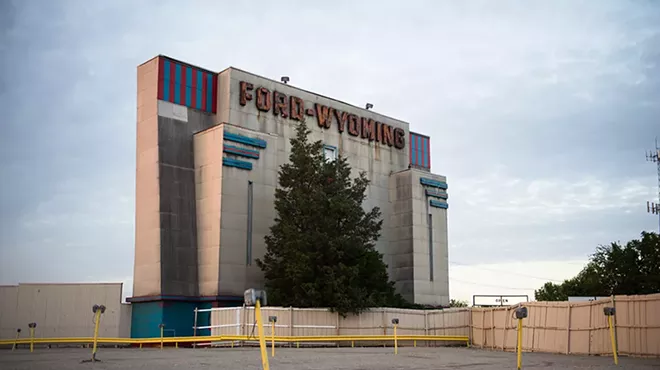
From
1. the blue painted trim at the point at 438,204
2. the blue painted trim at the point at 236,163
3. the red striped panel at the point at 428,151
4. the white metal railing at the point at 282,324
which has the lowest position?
the white metal railing at the point at 282,324

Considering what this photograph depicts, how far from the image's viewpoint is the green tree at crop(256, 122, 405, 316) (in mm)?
40094

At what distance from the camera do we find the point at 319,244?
40.9 metres

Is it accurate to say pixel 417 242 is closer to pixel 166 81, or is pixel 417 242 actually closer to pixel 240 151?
pixel 240 151

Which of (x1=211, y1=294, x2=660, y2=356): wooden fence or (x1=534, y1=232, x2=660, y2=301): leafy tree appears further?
(x1=534, y1=232, x2=660, y2=301): leafy tree

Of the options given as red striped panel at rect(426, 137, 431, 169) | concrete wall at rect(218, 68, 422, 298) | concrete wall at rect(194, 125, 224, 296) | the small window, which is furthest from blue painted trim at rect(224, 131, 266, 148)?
red striped panel at rect(426, 137, 431, 169)

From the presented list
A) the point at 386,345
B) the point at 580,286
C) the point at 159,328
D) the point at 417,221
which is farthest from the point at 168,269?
the point at 580,286

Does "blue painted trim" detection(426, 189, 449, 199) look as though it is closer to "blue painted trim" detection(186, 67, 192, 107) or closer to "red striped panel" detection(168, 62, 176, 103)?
"blue painted trim" detection(186, 67, 192, 107)

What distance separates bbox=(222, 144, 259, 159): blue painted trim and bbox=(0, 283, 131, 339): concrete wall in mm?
10622

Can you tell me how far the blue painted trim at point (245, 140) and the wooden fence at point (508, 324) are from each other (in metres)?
10.5

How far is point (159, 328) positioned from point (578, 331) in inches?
904

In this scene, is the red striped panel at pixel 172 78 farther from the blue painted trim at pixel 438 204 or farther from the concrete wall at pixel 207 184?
the blue painted trim at pixel 438 204

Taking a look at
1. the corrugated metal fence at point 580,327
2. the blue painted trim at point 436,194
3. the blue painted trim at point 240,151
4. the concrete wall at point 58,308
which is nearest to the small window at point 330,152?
the blue painted trim at point 240,151

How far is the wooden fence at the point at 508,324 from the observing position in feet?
91.6

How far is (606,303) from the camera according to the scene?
29359mm
